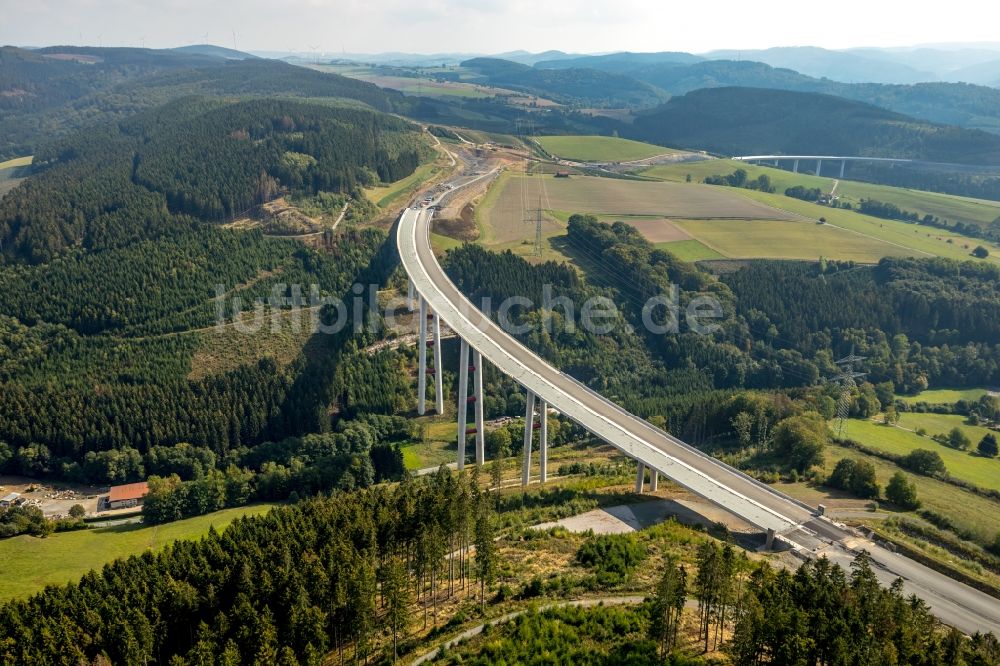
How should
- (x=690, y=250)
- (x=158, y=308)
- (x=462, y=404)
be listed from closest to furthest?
(x=462, y=404), (x=158, y=308), (x=690, y=250)

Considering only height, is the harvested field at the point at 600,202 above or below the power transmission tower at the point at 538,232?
above

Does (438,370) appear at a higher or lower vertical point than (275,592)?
lower

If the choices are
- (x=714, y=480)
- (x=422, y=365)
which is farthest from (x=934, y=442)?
(x=422, y=365)

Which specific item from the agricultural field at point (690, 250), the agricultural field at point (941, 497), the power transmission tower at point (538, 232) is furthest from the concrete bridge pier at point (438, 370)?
the agricultural field at point (690, 250)

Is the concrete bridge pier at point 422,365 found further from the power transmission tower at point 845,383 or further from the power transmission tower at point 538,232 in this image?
the power transmission tower at point 845,383

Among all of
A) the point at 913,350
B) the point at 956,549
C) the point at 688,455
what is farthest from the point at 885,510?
the point at 913,350

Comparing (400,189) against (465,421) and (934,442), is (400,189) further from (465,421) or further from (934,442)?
(934,442)

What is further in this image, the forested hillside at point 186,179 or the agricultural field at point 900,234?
the agricultural field at point 900,234
